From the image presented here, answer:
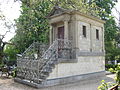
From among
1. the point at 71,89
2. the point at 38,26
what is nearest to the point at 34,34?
the point at 38,26

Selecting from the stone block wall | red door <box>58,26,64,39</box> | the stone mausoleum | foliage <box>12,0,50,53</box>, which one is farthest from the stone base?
foliage <box>12,0,50,53</box>

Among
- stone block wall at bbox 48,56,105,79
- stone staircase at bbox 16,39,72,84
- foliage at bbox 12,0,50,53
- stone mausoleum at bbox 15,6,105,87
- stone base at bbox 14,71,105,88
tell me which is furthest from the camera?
foliage at bbox 12,0,50,53

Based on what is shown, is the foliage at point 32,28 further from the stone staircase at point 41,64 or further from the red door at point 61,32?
the stone staircase at point 41,64

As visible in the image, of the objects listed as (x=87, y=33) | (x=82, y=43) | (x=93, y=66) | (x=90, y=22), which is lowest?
(x=93, y=66)

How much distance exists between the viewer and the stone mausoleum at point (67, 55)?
8.27m

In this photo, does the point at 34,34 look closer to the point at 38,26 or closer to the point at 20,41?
the point at 38,26

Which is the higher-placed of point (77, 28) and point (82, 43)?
point (77, 28)

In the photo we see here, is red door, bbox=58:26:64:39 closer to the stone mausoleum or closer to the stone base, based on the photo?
the stone mausoleum

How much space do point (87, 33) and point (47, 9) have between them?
7178 mm

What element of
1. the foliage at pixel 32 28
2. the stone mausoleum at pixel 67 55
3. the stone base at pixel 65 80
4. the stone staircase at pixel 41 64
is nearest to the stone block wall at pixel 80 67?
the stone mausoleum at pixel 67 55

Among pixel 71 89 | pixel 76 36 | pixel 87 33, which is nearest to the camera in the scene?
pixel 71 89

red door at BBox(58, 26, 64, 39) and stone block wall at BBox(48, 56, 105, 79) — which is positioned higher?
red door at BBox(58, 26, 64, 39)

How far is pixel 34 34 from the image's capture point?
1597 centimetres

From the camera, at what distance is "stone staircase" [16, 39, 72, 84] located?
26.3 feet
